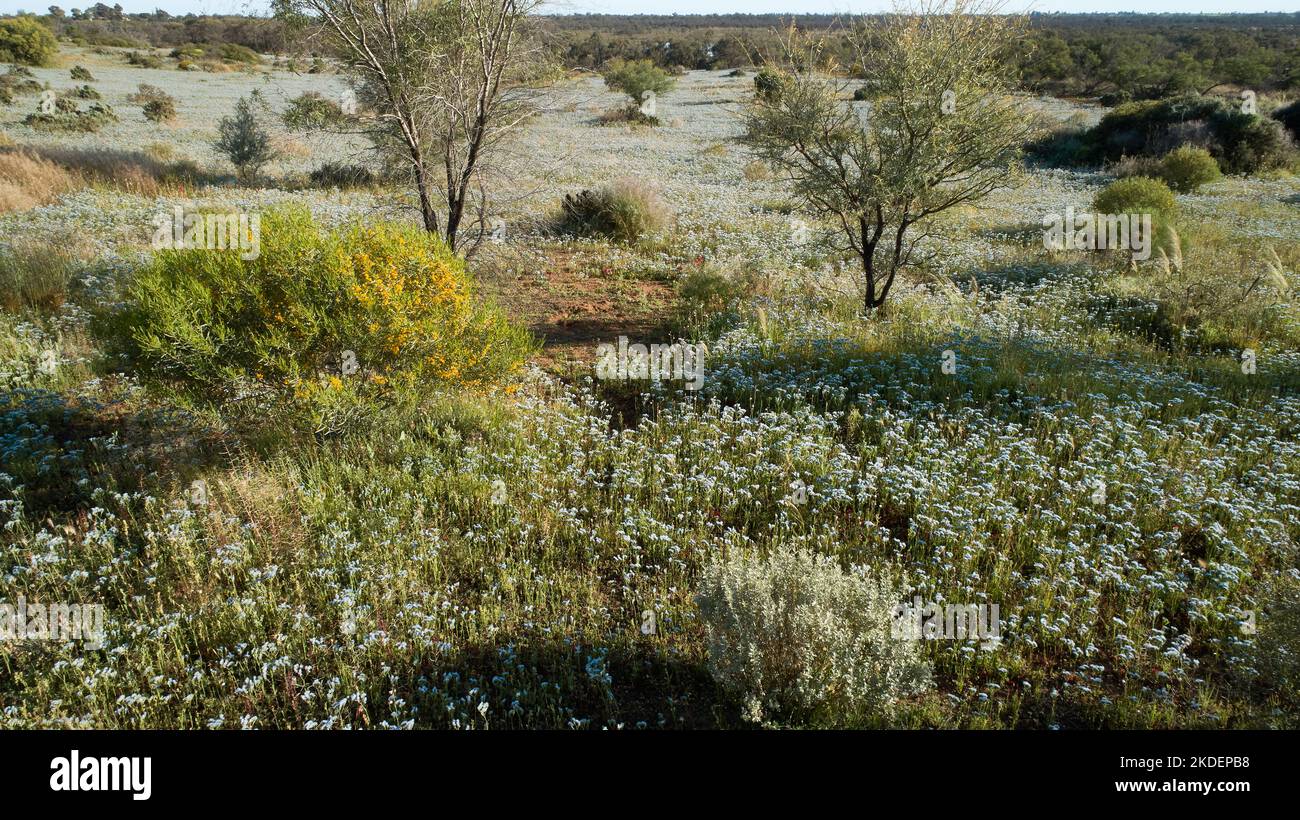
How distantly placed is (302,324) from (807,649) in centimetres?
460

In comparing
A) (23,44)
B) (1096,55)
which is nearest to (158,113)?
(23,44)

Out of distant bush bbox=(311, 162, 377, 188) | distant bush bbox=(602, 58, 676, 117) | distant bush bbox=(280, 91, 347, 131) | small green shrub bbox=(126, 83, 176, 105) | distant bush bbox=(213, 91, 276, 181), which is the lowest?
distant bush bbox=(280, 91, 347, 131)

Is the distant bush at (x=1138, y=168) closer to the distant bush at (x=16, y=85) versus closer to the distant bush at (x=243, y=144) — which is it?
the distant bush at (x=243, y=144)

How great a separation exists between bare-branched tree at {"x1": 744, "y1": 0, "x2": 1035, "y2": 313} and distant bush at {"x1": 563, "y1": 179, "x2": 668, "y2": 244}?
5301 millimetres

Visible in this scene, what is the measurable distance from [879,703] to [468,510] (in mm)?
3337

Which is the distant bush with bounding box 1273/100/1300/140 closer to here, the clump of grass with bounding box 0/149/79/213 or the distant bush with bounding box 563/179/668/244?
the distant bush with bounding box 563/179/668/244

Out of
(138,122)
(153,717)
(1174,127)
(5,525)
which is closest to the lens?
(153,717)

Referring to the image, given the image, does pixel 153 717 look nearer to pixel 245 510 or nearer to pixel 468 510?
pixel 245 510

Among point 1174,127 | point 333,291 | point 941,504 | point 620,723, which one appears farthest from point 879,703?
point 1174,127

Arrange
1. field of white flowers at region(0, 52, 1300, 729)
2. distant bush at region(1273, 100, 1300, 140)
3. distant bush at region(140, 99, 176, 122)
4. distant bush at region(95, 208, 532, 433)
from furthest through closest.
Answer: distant bush at region(140, 99, 176, 122)
distant bush at region(1273, 100, 1300, 140)
distant bush at region(95, 208, 532, 433)
field of white flowers at region(0, 52, 1300, 729)

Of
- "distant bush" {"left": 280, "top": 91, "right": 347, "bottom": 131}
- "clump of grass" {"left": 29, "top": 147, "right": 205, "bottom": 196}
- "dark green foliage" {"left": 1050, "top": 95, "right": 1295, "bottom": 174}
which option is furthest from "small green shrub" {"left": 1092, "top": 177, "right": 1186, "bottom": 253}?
"clump of grass" {"left": 29, "top": 147, "right": 205, "bottom": 196}

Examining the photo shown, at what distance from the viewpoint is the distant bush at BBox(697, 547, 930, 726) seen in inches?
147

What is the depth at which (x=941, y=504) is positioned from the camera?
5.43 meters

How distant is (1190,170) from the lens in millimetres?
21641
